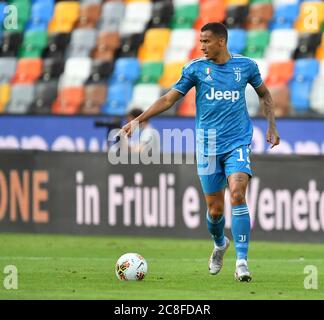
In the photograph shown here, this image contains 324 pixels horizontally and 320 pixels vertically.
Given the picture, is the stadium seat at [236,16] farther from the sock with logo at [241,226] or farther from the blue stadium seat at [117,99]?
the sock with logo at [241,226]

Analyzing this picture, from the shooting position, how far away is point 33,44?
20062 millimetres

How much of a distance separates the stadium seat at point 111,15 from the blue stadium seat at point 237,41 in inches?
83.0

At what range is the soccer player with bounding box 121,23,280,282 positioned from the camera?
10383 mm

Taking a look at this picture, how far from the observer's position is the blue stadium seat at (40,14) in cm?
2036

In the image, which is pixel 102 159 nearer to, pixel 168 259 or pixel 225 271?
pixel 168 259

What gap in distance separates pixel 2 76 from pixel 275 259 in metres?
8.10

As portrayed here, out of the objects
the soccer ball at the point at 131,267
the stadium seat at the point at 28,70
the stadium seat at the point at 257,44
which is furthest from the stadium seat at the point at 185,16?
the soccer ball at the point at 131,267

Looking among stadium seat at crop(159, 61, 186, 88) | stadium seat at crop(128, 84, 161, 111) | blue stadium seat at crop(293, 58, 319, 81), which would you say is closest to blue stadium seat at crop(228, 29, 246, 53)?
stadium seat at crop(159, 61, 186, 88)

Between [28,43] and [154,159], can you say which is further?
[28,43]

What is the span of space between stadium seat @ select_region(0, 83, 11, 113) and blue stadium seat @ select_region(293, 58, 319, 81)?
474cm
